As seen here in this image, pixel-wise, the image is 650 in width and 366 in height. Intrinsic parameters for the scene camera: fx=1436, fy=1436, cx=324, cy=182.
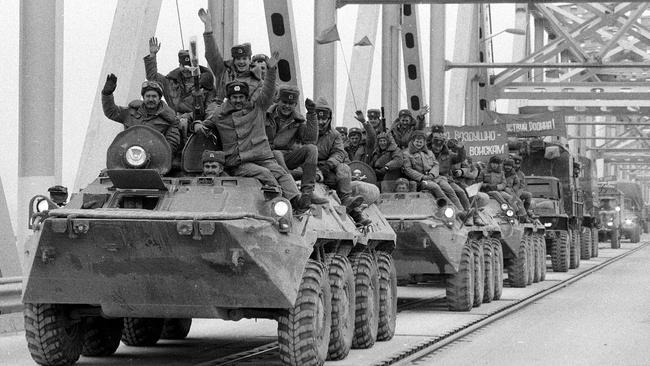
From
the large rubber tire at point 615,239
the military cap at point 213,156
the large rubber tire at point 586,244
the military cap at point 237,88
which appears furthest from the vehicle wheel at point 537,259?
the large rubber tire at point 615,239

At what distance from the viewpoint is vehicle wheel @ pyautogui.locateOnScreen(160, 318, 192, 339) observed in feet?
45.1

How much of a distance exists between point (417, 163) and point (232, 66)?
5.87 m

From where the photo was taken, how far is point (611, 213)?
52.1 metres

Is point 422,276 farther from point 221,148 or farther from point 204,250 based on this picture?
point 204,250

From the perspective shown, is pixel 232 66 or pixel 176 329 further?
pixel 176 329

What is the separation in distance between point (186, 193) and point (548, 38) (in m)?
64.8

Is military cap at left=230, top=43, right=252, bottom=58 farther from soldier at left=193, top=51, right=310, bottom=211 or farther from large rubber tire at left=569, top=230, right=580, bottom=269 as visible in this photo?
large rubber tire at left=569, top=230, right=580, bottom=269

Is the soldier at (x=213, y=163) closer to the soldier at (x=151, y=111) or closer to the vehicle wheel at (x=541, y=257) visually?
the soldier at (x=151, y=111)

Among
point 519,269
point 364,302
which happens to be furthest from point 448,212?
point 519,269

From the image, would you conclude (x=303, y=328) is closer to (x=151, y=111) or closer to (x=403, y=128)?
(x=151, y=111)

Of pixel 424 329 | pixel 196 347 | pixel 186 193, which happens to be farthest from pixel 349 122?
pixel 186 193

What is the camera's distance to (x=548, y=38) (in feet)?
242

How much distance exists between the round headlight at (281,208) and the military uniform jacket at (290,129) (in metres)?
2.22

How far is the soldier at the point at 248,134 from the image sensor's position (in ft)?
36.5
